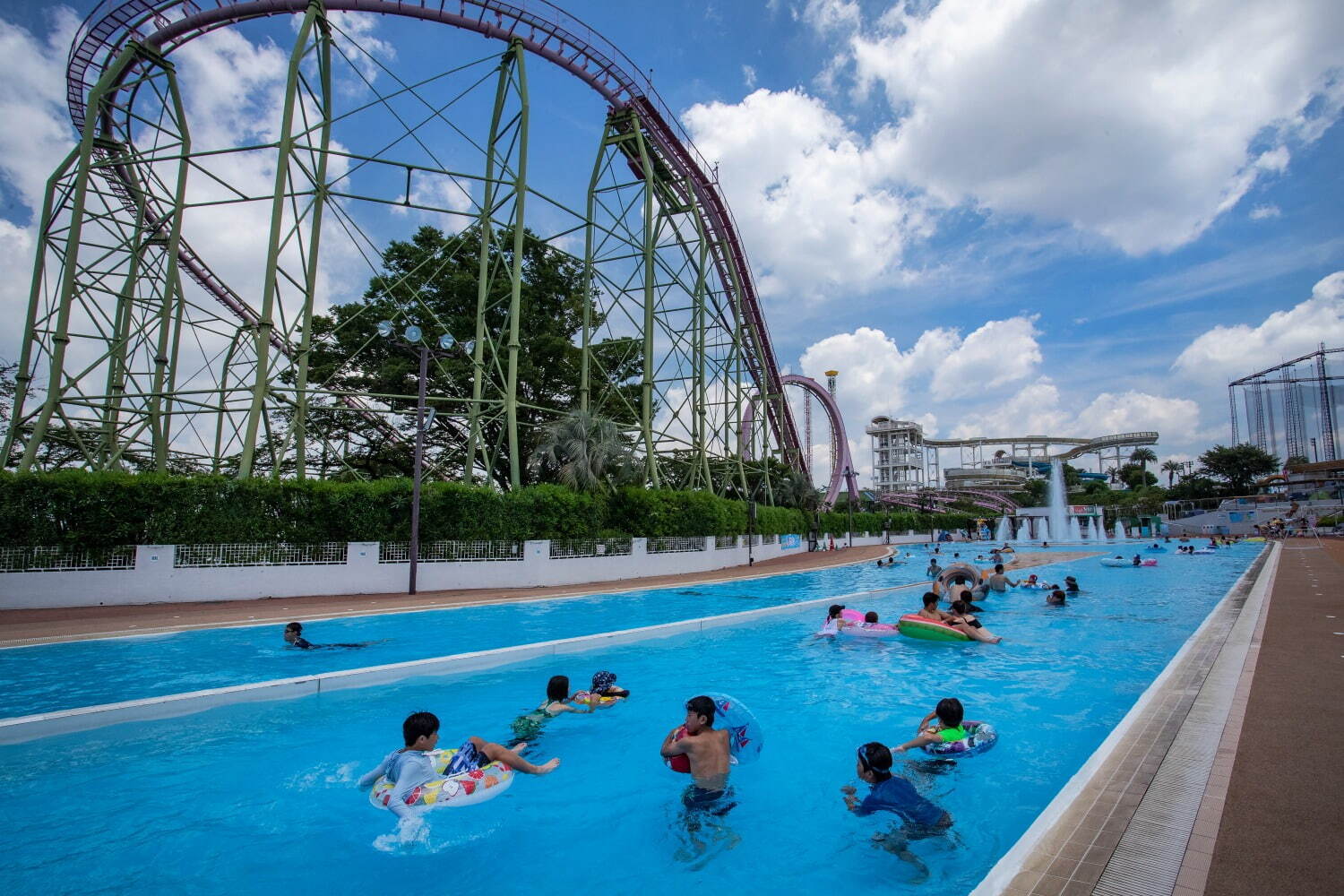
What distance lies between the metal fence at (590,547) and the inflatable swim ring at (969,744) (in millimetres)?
16095

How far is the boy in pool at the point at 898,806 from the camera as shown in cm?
489

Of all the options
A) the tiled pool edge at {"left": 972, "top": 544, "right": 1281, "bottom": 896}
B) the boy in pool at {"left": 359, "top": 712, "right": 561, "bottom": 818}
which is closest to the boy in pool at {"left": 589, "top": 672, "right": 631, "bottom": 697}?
the boy in pool at {"left": 359, "top": 712, "right": 561, "bottom": 818}

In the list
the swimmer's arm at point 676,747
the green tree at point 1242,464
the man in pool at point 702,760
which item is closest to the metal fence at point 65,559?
the swimmer's arm at point 676,747

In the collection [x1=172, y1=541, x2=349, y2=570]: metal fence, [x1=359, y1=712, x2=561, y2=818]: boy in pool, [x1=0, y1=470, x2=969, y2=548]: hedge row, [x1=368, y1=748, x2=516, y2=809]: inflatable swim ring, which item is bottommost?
[x1=368, y1=748, x2=516, y2=809]: inflatable swim ring

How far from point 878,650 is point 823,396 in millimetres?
50945

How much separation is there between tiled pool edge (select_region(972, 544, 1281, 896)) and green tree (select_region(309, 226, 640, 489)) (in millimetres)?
24220

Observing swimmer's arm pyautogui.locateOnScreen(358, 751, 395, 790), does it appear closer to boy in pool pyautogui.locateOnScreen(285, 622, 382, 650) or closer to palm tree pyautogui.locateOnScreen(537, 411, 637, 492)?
boy in pool pyautogui.locateOnScreen(285, 622, 382, 650)

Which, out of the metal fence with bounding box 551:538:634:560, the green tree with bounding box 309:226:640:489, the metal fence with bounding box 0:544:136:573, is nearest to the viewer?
the metal fence with bounding box 0:544:136:573

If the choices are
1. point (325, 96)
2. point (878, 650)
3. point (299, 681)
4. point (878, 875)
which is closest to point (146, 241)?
point (325, 96)

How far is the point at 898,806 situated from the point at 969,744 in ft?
7.15

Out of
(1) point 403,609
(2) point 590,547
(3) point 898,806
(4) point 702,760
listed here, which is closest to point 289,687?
(4) point 702,760

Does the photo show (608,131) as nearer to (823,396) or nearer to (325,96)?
(325,96)

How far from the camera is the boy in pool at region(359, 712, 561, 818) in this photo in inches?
208

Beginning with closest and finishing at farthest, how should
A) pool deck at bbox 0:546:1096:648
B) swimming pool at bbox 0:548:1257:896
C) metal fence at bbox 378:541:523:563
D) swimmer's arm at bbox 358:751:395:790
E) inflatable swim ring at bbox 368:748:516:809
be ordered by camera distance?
swimming pool at bbox 0:548:1257:896
inflatable swim ring at bbox 368:748:516:809
swimmer's arm at bbox 358:751:395:790
pool deck at bbox 0:546:1096:648
metal fence at bbox 378:541:523:563
